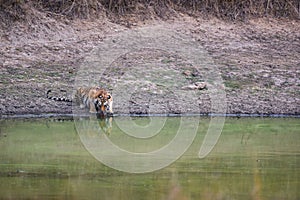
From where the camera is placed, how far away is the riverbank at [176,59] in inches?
572

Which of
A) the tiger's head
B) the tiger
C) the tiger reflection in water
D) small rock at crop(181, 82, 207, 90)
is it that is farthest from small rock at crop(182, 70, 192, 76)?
the tiger reflection in water

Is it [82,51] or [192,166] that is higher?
[82,51]

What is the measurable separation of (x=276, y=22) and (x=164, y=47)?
10.2 feet

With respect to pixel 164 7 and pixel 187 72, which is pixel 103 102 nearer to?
pixel 187 72

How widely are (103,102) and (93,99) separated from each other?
0.25 meters

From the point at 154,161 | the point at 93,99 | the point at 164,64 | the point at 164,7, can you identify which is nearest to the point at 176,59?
the point at 164,64

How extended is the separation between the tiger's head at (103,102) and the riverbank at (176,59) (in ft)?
0.76

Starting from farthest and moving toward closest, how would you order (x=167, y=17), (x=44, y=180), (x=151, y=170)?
(x=167, y=17), (x=151, y=170), (x=44, y=180)

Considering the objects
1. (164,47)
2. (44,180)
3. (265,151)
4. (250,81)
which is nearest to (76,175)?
(44,180)

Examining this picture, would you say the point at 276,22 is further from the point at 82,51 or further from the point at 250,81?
the point at 82,51

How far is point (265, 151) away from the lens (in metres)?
10.7

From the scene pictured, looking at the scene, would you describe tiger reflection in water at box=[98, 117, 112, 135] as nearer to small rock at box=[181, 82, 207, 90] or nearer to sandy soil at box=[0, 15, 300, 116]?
sandy soil at box=[0, 15, 300, 116]

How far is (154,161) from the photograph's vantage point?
995 centimetres

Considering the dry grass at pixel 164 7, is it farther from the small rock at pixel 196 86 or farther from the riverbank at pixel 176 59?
the small rock at pixel 196 86
